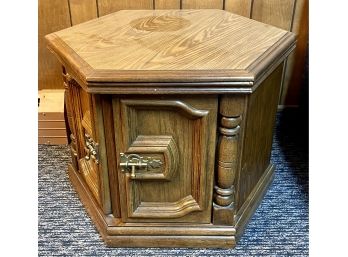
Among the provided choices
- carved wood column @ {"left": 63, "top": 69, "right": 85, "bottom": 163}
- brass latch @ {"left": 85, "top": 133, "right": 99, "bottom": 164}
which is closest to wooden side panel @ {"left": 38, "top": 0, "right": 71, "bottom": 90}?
carved wood column @ {"left": 63, "top": 69, "right": 85, "bottom": 163}

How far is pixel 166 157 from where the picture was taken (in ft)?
3.05

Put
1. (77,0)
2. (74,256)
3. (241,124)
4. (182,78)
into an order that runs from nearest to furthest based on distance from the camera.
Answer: (182,78)
(241,124)
(74,256)
(77,0)

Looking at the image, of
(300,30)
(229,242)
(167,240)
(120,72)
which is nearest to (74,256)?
(167,240)

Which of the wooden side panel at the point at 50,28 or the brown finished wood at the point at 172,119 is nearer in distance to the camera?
the brown finished wood at the point at 172,119

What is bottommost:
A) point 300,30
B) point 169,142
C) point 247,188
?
point 247,188

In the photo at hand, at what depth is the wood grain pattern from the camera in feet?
2.83

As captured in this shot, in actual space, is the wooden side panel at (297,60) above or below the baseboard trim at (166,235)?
→ above

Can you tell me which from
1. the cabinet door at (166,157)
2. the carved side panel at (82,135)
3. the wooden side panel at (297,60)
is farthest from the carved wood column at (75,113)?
the wooden side panel at (297,60)

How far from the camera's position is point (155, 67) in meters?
0.84

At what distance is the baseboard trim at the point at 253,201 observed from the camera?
1.08 metres

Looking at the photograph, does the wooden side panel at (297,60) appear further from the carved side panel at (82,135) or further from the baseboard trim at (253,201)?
the carved side panel at (82,135)

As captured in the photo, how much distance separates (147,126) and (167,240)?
14.0 inches

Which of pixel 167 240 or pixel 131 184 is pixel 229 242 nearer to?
pixel 167 240

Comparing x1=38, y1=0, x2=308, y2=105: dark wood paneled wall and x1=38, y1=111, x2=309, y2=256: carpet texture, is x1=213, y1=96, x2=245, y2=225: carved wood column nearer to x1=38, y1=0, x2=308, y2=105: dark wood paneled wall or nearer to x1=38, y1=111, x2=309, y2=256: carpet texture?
x1=38, y1=111, x2=309, y2=256: carpet texture
